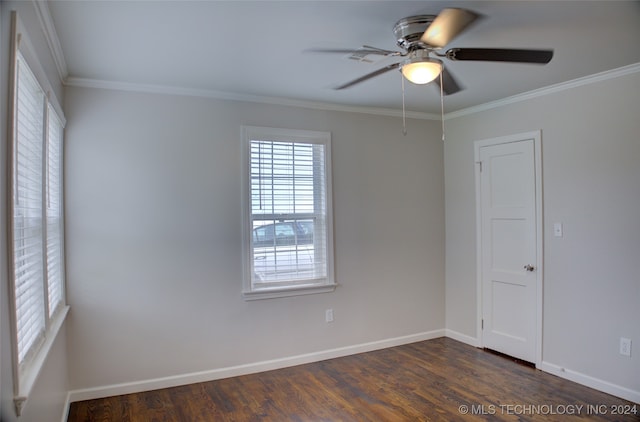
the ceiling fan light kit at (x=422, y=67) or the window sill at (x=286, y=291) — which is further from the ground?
the ceiling fan light kit at (x=422, y=67)

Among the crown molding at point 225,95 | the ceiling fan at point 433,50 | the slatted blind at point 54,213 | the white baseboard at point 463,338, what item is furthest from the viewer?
the white baseboard at point 463,338

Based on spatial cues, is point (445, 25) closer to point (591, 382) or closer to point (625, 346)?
point (625, 346)

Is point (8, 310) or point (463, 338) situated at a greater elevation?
point (8, 310)

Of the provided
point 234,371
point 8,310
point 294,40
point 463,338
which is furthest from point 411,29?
point 463,338

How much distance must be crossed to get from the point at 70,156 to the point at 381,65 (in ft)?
7.71

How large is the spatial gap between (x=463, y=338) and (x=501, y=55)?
10.4 feet

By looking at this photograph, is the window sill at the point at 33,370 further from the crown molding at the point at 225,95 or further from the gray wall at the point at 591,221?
the gray wall at the point at 591,221

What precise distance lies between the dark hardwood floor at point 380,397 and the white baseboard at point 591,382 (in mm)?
58

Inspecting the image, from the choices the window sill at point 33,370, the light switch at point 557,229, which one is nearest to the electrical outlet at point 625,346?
the light switch at point 557,229

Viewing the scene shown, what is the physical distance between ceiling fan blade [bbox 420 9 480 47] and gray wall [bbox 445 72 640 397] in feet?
5.57

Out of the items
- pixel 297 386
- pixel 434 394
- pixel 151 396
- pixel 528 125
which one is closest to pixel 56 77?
pixel 151 396

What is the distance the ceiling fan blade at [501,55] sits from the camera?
1.96 m

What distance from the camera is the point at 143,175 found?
128 inches

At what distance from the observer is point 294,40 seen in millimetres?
2439
